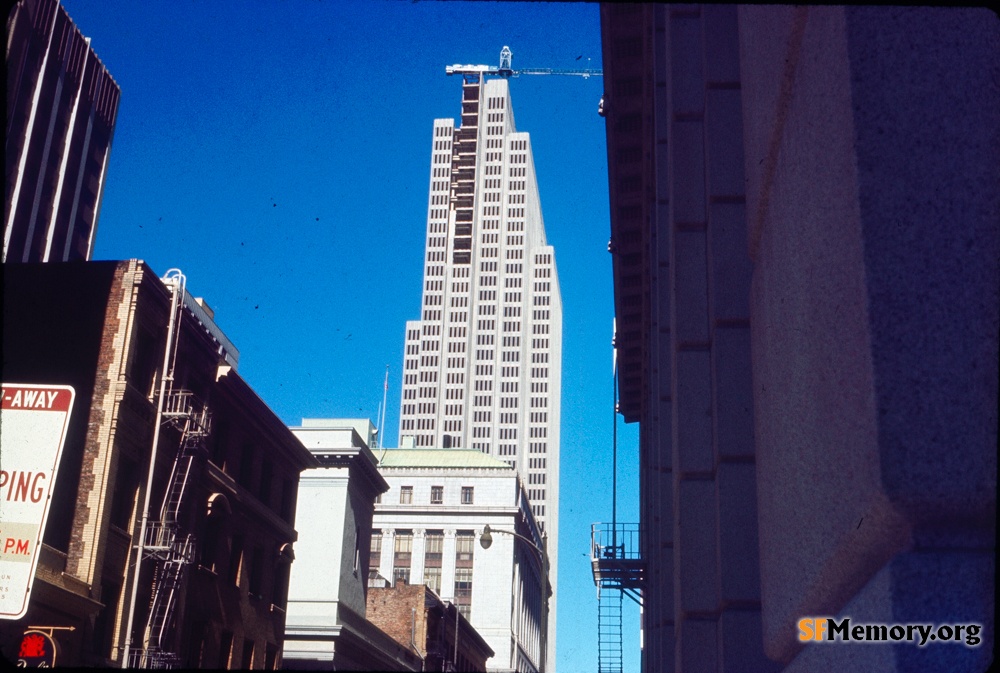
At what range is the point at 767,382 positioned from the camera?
3.93m

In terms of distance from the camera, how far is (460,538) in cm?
11694

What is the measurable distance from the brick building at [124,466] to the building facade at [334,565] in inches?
450

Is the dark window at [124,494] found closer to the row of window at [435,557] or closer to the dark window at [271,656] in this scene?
the dark window at [271,656]

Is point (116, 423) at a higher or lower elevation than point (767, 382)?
higher

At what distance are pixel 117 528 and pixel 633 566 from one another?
16109 mm

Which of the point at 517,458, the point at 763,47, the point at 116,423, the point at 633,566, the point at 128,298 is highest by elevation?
the point at 517,458

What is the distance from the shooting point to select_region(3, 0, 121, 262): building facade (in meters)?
85.4

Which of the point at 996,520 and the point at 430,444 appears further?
the point at 430,444

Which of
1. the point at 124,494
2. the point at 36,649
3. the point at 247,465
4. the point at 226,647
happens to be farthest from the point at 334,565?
the point at 36,649

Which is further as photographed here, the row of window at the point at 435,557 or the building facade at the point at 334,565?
the row of window at the point at 435,557

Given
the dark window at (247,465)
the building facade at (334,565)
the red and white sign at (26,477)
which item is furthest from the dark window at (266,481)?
the red and white sign at (26,477)

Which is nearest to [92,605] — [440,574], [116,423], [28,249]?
[116,423]

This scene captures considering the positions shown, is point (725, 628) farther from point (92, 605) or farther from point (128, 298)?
point (128, 298)

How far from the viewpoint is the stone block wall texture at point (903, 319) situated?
7.05ft
